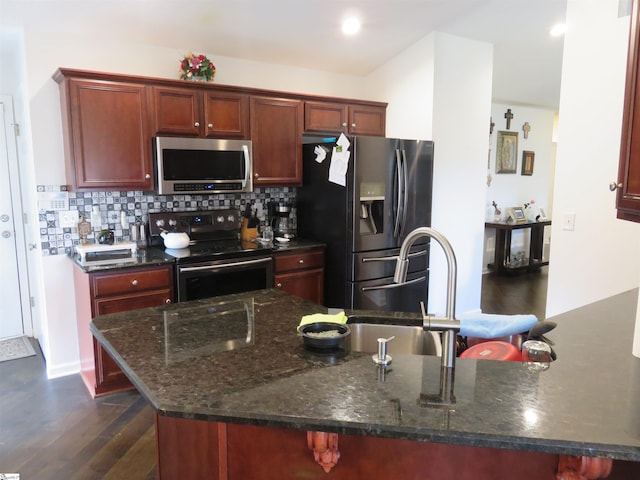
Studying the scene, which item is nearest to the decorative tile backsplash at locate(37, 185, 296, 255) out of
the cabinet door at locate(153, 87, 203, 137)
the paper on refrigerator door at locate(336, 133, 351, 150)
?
the cabinet door at locate(153, 87, 203, 137)

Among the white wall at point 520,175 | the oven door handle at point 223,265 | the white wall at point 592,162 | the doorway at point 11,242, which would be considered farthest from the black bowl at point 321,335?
the white wall at point 520,175

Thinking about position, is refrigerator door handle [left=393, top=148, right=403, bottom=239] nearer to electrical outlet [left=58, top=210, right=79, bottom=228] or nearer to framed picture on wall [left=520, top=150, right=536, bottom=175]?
electrical outlet [left=58, top=210, right=79, bottom=228]

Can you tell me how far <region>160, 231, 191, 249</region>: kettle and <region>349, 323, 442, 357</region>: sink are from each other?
2030 mm

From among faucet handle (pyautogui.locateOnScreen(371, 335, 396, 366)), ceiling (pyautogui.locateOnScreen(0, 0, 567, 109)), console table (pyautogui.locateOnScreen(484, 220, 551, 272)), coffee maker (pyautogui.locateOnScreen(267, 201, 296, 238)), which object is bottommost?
console table (pyautogui.locateOnScreen(484, 220, 551, 272))

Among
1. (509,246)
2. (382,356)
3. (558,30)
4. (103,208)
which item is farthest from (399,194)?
(509,246)

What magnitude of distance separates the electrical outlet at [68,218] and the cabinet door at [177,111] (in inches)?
34.1

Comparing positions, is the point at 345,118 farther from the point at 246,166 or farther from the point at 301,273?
the point at 301,273

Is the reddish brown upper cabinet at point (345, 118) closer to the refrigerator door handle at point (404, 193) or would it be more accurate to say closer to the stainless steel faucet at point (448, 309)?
the refrigerator door handle at point (404, 193)

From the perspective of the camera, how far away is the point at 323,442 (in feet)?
3.63

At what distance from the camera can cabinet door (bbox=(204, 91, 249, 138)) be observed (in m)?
3.39

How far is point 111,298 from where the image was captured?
2918mm

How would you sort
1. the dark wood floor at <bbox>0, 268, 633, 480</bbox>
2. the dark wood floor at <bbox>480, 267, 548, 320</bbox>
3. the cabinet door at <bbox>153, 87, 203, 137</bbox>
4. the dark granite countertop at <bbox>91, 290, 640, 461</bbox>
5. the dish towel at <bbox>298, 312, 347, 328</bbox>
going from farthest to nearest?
the dark wood floor at <bbox>480, 267, 548, 320</bbox> → the cabinet door at <bbox>153, 87, 203, 137</bbox> → the dark wood floor at <bbox>0, 268, 633, 480</bbox> → the dish towel at <bbox>298, 312, 347, 328</bbox> → the dark granite countertop at <bbox>91, 290, 640, 461</bbox>

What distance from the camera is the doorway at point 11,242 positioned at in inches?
149

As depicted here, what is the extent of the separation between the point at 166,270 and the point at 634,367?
263 centimetres
